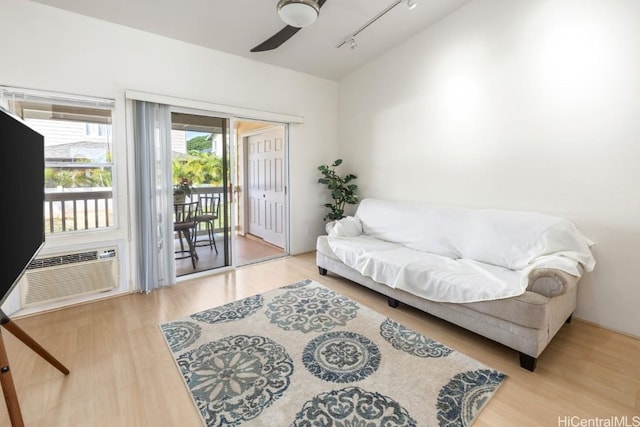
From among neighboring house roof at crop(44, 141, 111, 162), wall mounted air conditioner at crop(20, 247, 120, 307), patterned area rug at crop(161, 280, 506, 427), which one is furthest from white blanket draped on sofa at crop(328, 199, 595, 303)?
neighboring house roof at crop(44, 141, 111, 162)

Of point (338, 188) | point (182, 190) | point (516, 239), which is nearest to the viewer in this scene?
point (516, 239)

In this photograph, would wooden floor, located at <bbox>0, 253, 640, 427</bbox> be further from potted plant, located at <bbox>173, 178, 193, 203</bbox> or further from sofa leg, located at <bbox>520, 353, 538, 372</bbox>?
potted plant, located at <bbox>173, 178, 193, 203</bbox>

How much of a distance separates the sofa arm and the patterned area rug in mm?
631

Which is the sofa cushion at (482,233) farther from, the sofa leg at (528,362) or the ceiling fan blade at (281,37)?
the ceiling fan blade at (281,37)

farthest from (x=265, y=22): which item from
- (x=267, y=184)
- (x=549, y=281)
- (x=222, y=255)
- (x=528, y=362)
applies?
(x=528, y=362)

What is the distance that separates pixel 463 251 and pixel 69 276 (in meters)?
3.78

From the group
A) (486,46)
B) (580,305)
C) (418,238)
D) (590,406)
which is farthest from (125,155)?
(580,305)

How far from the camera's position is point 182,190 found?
3.56m

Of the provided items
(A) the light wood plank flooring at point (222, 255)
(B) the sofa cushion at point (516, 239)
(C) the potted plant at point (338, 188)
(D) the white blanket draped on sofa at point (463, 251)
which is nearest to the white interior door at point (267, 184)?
(A) the light wood plank flooring at point (222, 255)

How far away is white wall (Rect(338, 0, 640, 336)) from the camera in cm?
229

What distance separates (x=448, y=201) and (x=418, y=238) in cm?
65

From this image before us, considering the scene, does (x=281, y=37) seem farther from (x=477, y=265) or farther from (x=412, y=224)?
(x=477, y=265)

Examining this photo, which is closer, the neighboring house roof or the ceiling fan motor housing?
the ceiling fan motor housing

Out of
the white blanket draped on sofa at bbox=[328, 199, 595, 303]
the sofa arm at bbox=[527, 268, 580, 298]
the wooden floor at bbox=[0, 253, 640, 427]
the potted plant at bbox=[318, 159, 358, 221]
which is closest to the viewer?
the wooden floor at bbox=[0, 253, 640, 427]
